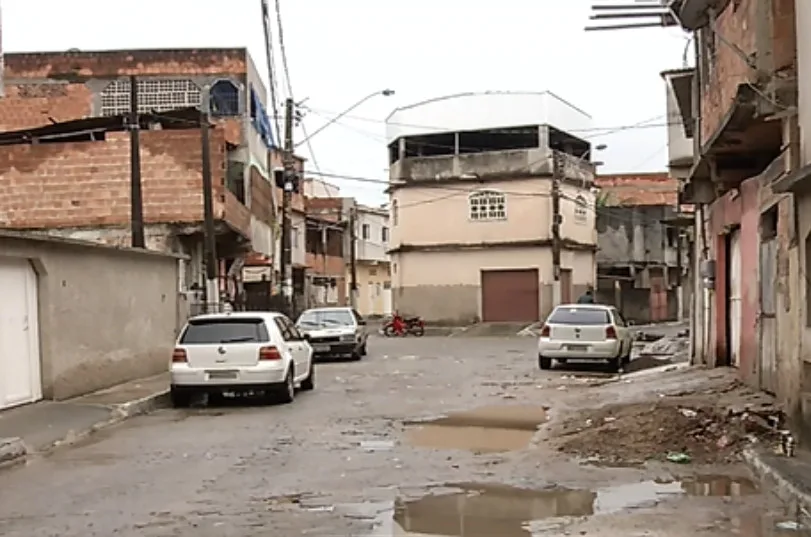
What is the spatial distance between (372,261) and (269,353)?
55500mm

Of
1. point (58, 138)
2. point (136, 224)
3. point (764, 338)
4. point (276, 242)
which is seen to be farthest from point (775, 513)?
point (276, 242)

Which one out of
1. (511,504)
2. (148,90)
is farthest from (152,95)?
(511,504)

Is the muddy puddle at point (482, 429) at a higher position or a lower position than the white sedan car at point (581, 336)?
lower

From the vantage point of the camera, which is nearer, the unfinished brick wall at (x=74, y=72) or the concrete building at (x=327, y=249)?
the unfinished brick wall at (x=74, y=72)

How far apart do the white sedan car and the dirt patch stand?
35.6ft

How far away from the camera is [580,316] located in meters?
25.1

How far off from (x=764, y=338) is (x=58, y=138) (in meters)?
22.5

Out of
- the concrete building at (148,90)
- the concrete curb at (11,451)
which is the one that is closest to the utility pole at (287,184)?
the concrete building at (148,90)

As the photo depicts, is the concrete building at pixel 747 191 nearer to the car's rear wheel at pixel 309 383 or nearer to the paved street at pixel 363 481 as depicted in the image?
the paved street at pixel 363 481

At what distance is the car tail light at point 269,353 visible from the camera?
17.5m

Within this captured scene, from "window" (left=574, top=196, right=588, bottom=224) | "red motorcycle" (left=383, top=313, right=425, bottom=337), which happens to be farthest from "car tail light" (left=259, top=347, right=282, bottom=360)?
"window" (left=574, top=196, right=588, bottom=224)

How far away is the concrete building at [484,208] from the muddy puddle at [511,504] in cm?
3738

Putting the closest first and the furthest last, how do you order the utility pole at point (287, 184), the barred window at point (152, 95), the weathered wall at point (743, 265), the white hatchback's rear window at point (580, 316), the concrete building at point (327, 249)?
1. the weathered wall at point (743, 265)
2. the white hatchback's rear window at point (580, 316)
3. the utility pole at point (287, 184)
4. the barred window at point (152, 95)
5. the concrete building at point (327, 249)

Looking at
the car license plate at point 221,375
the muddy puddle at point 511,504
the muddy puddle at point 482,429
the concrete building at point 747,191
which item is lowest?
the muddy puddle at point 482,429
